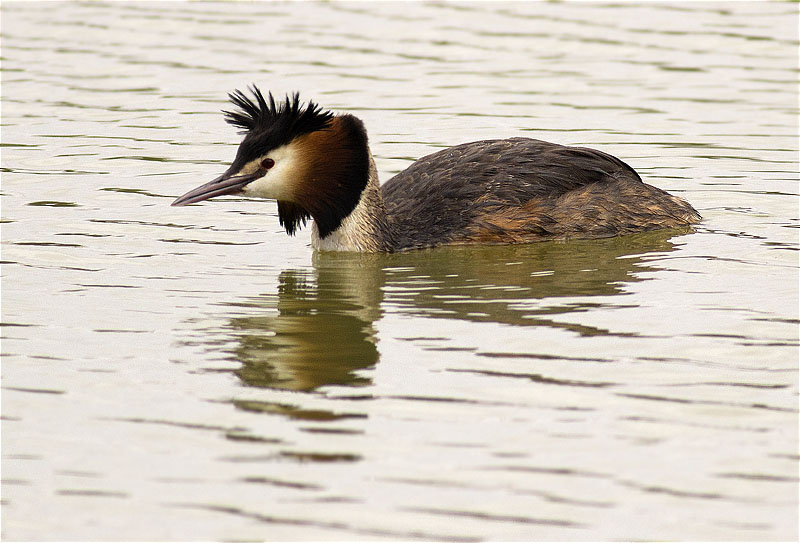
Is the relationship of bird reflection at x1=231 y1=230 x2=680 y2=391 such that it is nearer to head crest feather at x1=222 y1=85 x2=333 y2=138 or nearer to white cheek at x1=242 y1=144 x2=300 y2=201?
white cheek at x1=242 y1=144 x2=300 y2=201

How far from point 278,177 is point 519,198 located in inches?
84.0

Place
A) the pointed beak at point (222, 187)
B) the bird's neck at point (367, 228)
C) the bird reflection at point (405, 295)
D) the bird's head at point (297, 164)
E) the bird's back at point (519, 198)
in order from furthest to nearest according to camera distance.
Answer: the bird's back at point (519, 198), the bird's neck at point (367, 228), the bird's head at point (297, 164), the pointed beak at point (222, 187), the bird reflection at point (405, 295)

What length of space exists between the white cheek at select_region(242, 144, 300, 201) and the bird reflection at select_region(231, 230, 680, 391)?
26.8 inches

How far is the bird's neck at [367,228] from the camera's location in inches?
Result: 468

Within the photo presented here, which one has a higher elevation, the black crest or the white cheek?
the black crest

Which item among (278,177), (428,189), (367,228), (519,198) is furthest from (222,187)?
(519,198)

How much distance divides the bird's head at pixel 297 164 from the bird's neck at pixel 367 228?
0.17 ft

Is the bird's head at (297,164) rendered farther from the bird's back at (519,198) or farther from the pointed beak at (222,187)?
the bird's back at (519,198)

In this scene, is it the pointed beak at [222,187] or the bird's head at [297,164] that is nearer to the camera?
the pointed beak at [222,187]

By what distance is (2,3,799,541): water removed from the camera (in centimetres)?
638

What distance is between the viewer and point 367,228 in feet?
39.0

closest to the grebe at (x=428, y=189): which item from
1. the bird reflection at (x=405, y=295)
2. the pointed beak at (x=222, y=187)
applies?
the pointed beak at (x=222, y=187)

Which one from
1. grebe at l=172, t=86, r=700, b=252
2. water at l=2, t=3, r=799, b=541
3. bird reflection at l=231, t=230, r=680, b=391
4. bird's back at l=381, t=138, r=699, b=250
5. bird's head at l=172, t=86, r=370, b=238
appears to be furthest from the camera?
bird's back at l=381, t=138, r=699, b=250

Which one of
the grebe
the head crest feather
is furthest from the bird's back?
the head crest feather
